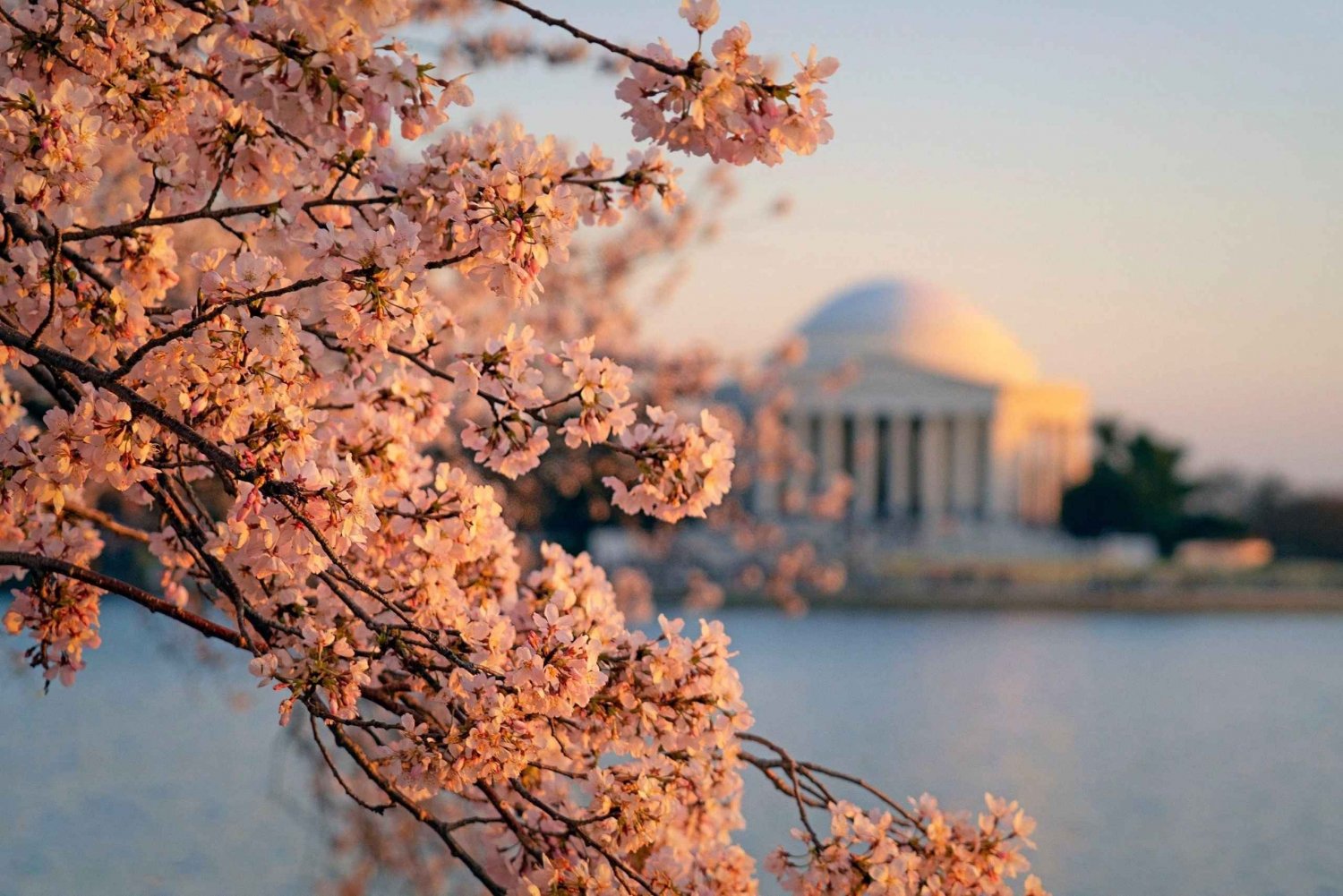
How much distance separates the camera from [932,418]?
63188 mm

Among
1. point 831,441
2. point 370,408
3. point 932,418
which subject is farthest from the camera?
point 932,418

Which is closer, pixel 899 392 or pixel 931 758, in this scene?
pixel 931 758

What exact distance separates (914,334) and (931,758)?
150 ft

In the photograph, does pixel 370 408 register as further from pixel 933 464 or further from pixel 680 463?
pixel 933 464

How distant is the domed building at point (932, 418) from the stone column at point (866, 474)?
5 cm

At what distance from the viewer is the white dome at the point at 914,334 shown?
2509 inches

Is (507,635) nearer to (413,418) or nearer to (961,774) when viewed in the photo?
(413,418)

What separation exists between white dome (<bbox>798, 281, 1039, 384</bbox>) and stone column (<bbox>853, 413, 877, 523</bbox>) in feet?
7.88

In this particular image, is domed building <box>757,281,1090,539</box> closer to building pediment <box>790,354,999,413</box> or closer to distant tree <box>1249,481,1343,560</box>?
building pediment <box>790,354,999,413</box>

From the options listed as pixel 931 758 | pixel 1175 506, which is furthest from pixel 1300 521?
pixel 931 758

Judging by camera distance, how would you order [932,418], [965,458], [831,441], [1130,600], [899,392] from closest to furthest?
1. [1130,600]
2. [899,392]
3. [831,441]
4. [932,418]
5. [965,458]

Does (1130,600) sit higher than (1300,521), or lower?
lower

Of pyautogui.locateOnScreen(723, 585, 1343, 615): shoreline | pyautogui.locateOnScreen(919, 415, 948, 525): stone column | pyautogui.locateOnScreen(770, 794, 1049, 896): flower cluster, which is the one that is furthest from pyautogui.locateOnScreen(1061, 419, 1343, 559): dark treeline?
pyautogui.locateOnScreen(770, 794, 1049, 896): flower cluster

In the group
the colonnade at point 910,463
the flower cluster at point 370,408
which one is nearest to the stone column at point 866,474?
the colonnade at point 910,463
